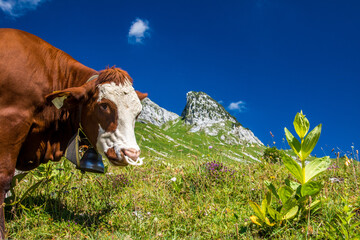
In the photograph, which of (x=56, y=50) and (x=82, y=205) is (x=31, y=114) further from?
(x=82, y=205)

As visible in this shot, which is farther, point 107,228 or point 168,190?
point 168,190

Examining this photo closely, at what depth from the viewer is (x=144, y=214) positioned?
15.2ft

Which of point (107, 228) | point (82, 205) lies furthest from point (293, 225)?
point (82, 205)

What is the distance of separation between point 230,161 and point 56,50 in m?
5.59

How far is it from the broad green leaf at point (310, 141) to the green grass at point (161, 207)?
36.4 inches

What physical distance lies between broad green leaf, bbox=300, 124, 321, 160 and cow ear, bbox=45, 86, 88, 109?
128 inches

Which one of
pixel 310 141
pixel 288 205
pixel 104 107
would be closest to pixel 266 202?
pixel 288 205

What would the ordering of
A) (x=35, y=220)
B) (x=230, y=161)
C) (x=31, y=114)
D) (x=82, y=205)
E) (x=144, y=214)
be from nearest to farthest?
(x=31, y=114) < (x=35, y=220) < (x=144, y=214) < (x=82, y=205) < (x=230, y=161)

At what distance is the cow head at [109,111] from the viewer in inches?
131

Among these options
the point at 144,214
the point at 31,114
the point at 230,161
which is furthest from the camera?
the point at 230,161

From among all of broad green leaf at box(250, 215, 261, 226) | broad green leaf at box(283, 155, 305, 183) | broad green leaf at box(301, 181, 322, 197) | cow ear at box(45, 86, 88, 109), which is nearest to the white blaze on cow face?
cow ear at box(45, 86, 88, 109)

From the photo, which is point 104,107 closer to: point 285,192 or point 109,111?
point 109,111

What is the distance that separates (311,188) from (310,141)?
0.65 metres

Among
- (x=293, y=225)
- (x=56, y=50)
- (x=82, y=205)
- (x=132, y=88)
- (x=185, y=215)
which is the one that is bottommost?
(x=82, y=205)
